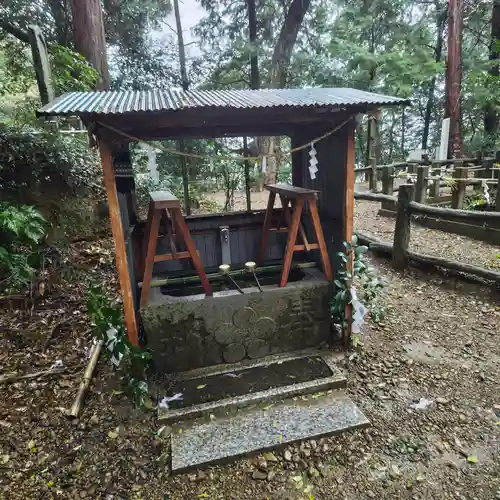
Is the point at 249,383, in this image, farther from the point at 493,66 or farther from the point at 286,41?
the point at 493,66

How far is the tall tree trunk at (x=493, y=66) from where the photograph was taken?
13023 millimetres

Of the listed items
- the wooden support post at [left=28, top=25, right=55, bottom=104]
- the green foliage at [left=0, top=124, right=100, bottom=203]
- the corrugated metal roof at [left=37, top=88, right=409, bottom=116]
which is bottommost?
the green foliage at [left=0, top=124, right=100, bottom=203]

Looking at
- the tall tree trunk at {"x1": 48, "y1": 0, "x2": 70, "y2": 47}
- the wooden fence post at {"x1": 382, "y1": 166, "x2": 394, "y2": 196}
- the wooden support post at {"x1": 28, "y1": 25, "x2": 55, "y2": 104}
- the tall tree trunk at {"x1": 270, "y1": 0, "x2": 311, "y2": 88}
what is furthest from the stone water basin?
the tall tree trunk at {"x1": 270, "y1": 0, "x2": 311, "y2": 88}

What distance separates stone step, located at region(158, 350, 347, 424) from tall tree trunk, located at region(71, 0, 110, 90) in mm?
6376

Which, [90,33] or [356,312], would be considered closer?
[356,312]

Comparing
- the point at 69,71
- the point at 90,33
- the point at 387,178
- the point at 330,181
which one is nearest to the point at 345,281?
the point at 330,181

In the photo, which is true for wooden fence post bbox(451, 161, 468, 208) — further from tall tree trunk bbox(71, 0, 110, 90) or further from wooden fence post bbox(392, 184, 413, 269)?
tall tree trunk bbox(71, 0, 110, 90)

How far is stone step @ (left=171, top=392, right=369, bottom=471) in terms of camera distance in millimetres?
2773

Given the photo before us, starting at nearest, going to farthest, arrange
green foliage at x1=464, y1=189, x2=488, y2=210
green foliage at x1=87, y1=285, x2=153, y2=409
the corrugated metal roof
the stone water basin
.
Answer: the corrugated metal roof, green foliage at x1=87, y1=285, x2=153, y2=409, the stone water basin, green foliage at x1=464, y1=189, x2=488, y2=210

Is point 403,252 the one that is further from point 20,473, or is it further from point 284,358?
point 20,473

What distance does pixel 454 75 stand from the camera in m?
12.8

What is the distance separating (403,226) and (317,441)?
403 cm

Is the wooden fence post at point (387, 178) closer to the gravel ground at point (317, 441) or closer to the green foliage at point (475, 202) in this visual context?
the green foliage at point (475, 202)

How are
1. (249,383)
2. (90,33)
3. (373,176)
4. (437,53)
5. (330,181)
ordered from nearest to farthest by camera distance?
(249,383), (330,181), (90,33), (373,176), (437,53)
